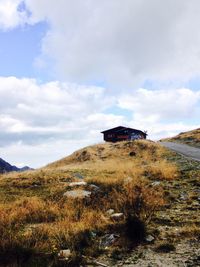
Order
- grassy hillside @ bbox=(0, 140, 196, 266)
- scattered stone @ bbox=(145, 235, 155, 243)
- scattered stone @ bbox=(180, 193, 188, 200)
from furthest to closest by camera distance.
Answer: scattered stone @ bbox=(180, 193, 188, 200) < scattered stone @ bbox=(145, 235, 155, 243) < grassy hillside @ bbox=(0, 140, 196, 266)

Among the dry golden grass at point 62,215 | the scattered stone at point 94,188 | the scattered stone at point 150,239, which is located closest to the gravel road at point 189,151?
the scattered stone at point 94,188

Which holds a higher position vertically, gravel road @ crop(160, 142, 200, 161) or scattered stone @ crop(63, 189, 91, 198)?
gravel road @ crop(160, 142, 200, 161)

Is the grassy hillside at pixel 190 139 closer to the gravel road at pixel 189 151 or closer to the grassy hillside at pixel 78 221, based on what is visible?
the gravel road at pixel 189 151

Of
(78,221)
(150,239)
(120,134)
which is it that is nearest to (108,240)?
(150,239)

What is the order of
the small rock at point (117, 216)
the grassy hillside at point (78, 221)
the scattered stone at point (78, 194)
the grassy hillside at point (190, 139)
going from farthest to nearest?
→ 1. the grassy hillside at point (190, 139)
2. the scattered stone at point (78, 194)
3. the small rock at point (117, 216)
4. the grassy hillside at point (78, 221)

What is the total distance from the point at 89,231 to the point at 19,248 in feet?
5.35

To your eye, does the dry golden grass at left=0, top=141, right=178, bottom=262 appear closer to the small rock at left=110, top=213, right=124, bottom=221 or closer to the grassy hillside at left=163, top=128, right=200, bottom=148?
the small rock at left=110, top=213, right=124, bottom=221

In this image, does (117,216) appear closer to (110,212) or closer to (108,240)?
(110,212)

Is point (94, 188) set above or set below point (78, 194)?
above

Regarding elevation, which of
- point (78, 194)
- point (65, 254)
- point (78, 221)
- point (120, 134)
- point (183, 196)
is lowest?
point (65, 254)

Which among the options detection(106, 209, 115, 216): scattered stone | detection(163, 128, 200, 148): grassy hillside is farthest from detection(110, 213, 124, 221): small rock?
detection(163, 128, 200, 148): grassy hillside

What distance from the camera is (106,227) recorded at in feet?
25.6

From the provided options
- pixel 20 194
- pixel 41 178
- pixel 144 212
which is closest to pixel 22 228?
pixel 144 212

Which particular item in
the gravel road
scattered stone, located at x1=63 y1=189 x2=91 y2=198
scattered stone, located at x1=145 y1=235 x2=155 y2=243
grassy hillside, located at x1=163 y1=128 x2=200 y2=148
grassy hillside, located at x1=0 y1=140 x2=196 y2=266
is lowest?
scattered stone, located at x1=145 y1=235 x2=155 y2=243
